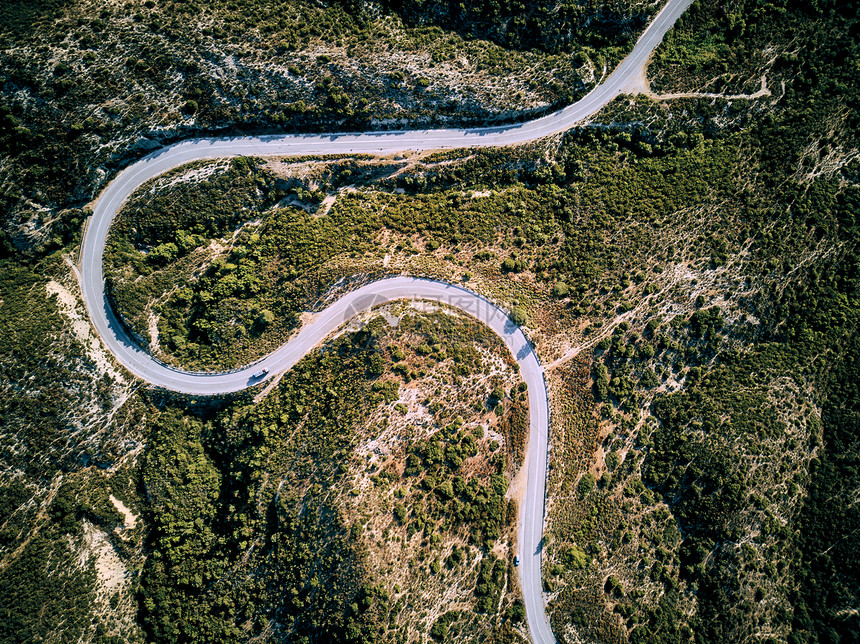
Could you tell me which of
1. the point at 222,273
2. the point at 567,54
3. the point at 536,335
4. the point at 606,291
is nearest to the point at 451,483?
the point at 536,335

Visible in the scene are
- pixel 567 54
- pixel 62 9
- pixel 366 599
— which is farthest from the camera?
pixel 567 54

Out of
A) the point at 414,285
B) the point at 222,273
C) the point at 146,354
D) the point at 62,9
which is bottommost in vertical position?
the point at 146,354

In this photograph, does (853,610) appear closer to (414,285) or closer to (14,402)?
(414,285)

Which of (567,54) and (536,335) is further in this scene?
(567,54)

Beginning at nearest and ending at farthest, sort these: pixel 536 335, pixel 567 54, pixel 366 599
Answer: pixel 366 599
pixel 536 335
pixel 567 54

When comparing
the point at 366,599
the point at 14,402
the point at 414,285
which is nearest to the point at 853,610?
the point at 366,599

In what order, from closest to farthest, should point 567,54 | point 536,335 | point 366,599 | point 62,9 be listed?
point 366,599, point 62,9, point 536,335, point 567,54

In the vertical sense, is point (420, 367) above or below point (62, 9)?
below

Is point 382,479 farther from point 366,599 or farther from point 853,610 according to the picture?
point 853,610

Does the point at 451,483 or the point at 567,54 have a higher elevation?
the point at 567,54
